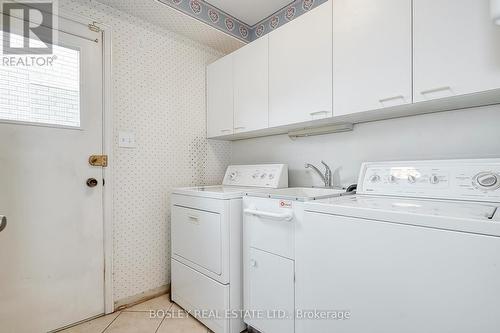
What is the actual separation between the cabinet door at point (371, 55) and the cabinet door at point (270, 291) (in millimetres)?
965

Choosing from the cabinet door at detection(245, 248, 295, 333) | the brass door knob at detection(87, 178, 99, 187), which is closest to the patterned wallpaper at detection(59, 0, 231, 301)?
the brass door knob at detection(87, 178, 99, 187)

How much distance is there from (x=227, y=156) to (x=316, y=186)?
1.09m

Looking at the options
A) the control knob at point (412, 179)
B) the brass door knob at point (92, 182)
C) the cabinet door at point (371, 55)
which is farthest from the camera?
the brass door knob at point (92, 182)

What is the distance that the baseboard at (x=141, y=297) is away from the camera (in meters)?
1.86

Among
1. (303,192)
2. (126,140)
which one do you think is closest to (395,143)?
(303,192)

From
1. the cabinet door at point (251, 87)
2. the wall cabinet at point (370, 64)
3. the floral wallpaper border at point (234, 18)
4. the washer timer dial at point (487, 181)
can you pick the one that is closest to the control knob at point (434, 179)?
the washer timer dial at point (487, 181)

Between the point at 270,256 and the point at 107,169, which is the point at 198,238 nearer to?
the point at 270,256

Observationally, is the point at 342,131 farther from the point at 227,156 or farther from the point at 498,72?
the point at 227,156

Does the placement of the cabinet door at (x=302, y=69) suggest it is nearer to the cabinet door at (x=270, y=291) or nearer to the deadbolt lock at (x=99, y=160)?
the cabinet door at (x=270, y=291)

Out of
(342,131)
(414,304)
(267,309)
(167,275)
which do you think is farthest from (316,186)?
(167,275)

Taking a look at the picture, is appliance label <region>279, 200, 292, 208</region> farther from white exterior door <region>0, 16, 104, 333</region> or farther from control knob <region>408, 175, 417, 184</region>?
white exterior door <region>0, 16, 104, 333</region>

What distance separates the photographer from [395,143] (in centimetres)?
155

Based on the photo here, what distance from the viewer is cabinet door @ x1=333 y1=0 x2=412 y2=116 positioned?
1.21 metres

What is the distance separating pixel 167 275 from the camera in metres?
2.15
